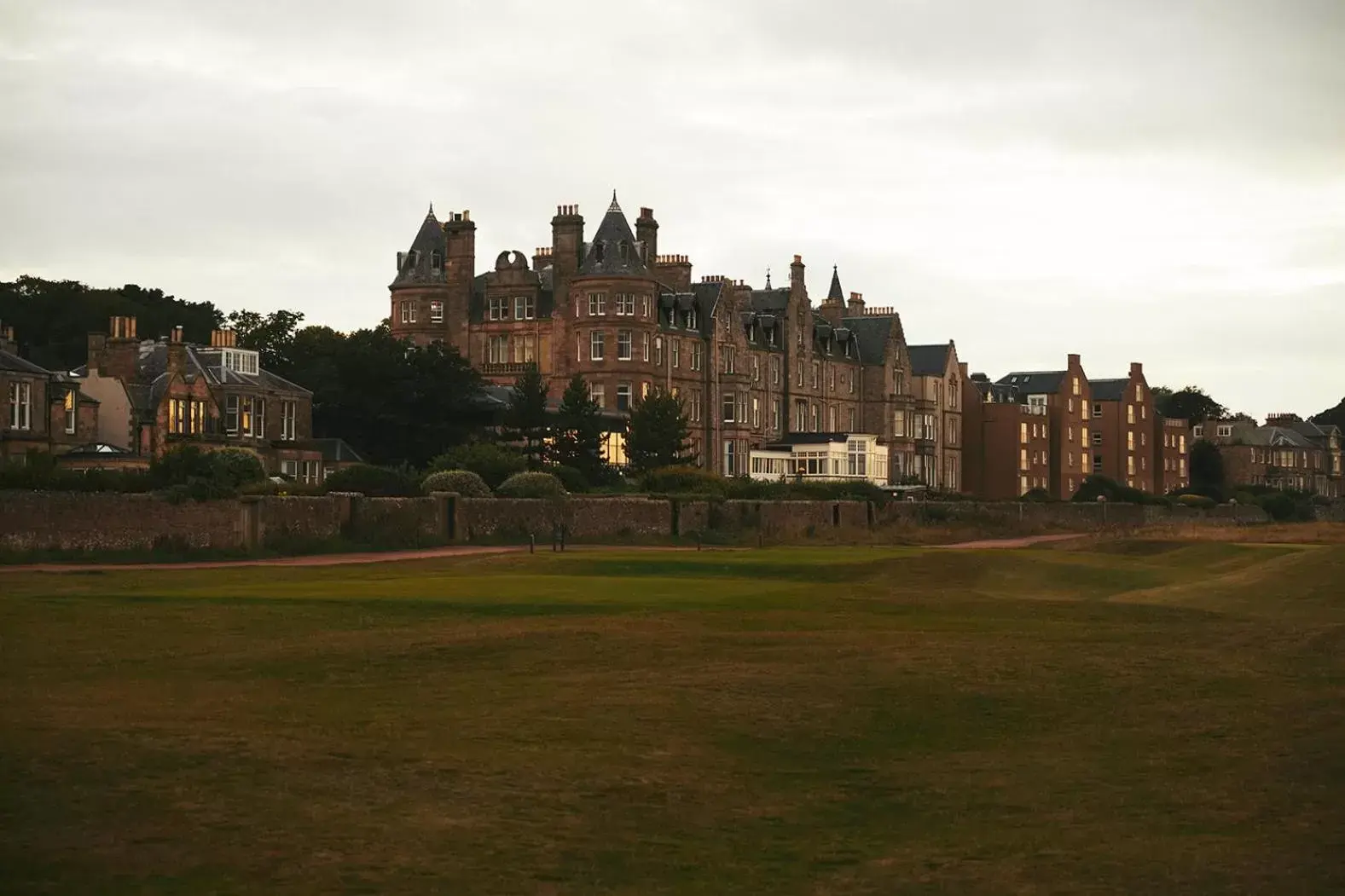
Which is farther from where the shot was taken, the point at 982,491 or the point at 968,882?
the point at 982,491

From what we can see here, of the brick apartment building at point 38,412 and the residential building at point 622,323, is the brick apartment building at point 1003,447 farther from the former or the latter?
the brick apartment building at point 38,412

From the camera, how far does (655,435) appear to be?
101 metres

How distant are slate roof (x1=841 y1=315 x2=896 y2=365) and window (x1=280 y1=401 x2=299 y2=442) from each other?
5542 cm

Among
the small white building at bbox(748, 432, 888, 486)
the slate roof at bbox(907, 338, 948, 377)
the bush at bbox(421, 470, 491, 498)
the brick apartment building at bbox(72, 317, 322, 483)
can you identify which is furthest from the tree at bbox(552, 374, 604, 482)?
the slate roof at bbox(907, 338, 948, 377)

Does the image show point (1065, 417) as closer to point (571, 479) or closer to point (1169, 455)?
point (1169, 455)

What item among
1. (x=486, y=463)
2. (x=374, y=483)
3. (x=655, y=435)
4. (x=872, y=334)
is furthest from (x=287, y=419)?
(x=872, y=334)

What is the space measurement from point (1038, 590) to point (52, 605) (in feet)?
78.9

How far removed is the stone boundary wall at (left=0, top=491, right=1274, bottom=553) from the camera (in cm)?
5547

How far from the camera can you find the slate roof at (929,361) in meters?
146

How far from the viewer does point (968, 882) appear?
55.1 feet

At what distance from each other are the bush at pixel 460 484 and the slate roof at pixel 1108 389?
9967 centimetres

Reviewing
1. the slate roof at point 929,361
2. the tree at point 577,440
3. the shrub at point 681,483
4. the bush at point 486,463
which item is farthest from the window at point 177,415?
the slate roof at point 929,361

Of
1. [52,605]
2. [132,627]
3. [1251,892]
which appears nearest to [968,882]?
[1251,892]

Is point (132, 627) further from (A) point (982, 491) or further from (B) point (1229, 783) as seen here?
(A) point (982, 491)
